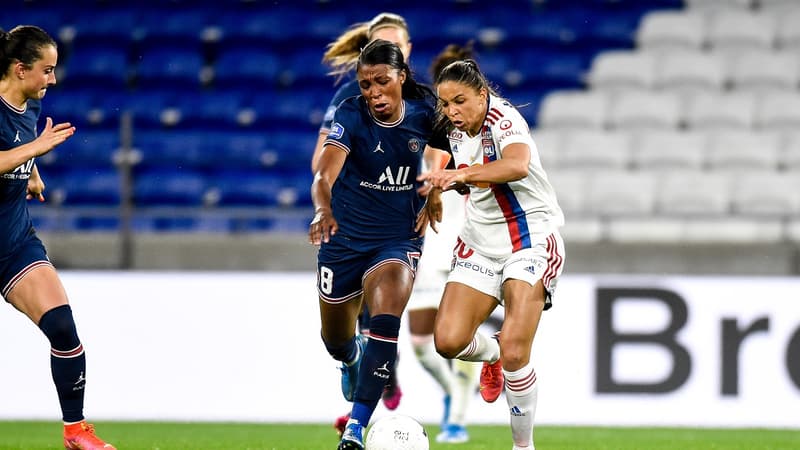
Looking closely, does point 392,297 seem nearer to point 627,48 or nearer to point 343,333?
point 343,333

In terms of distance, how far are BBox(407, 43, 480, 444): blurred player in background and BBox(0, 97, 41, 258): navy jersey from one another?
8.51 feet

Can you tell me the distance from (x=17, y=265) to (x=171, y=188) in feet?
20.1

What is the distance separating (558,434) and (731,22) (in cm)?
641

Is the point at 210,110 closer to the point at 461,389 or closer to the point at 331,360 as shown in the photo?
the point at 331,360

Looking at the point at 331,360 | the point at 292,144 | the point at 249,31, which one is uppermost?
the point at 249,31

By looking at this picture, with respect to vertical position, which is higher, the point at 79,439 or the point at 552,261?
the point at 552,261

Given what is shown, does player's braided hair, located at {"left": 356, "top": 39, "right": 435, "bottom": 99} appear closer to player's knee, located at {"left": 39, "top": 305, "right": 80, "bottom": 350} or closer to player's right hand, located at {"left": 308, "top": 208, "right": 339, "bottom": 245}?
player's right hand, located at {"left": 308, "top": 208, "right": 339, "bottom": 245}

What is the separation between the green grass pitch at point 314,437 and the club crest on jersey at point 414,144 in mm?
1862

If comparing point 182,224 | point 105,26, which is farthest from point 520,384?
point 105,26

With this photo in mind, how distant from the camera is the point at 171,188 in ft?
38.6

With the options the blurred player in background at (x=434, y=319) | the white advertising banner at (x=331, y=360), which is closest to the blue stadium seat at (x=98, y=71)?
the white advertising banner at (x=331, y=360)

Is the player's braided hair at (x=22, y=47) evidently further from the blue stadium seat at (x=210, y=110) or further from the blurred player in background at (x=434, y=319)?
the blue stadium seat at (x=210, y=110)

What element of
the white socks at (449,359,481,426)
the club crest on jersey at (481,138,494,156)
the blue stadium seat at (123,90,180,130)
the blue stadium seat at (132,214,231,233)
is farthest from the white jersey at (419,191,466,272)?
the blue stadium seat at (123,90,180,130)

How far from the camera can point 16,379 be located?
29.6 feet
